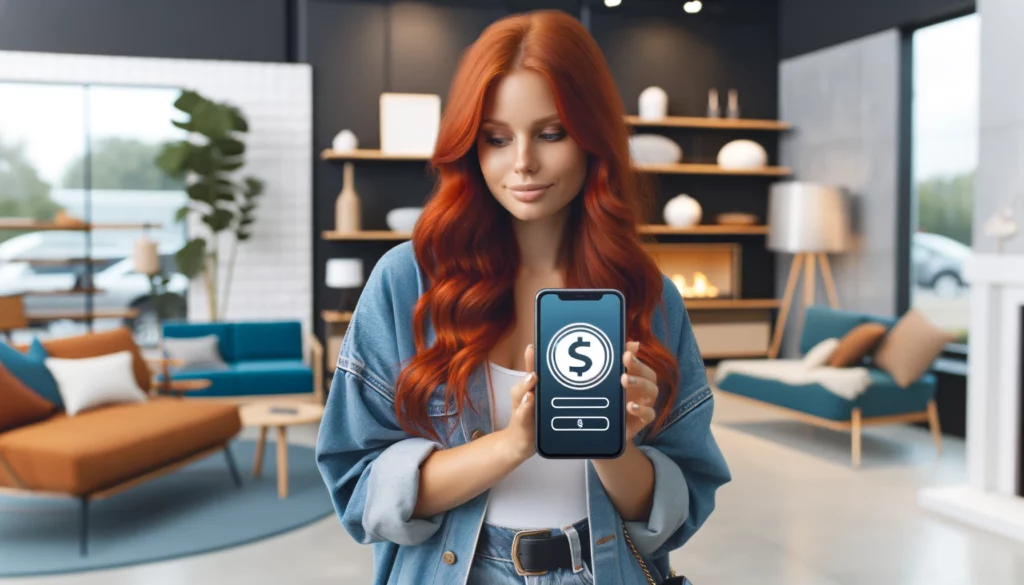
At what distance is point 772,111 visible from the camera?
8.73 meters

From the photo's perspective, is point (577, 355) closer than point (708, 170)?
Yes

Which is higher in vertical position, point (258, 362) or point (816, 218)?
point (816, 218)

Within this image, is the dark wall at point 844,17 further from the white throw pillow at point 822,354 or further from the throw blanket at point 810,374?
the throw blanket at point 810,374

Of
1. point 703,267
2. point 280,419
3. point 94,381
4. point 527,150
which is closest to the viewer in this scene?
point 527,150

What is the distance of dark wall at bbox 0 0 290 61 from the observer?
7.53 metres

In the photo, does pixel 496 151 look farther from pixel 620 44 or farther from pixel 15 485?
pixel 620 44

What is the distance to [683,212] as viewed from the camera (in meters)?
8.20

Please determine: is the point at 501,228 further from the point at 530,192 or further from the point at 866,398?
the point at 866,398

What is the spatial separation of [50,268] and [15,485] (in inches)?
166

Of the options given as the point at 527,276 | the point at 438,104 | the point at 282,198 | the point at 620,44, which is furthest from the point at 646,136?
the point at 527,276

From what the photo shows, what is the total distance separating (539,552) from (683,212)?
7.37 metres

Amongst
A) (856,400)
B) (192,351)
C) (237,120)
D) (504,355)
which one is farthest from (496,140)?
(237,120)

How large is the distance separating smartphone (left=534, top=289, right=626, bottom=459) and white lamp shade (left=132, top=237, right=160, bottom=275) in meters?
7.08

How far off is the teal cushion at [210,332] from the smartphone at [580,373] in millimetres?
6485
